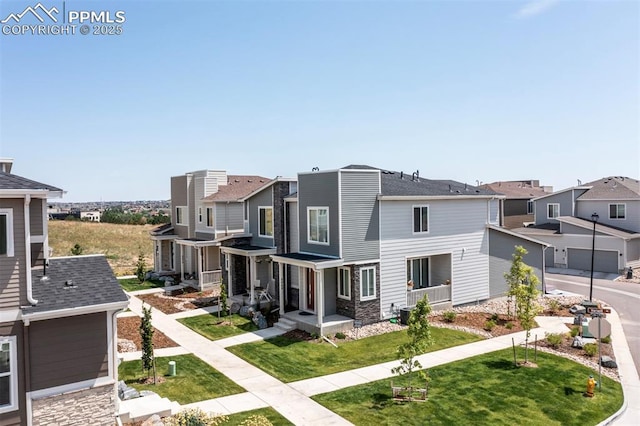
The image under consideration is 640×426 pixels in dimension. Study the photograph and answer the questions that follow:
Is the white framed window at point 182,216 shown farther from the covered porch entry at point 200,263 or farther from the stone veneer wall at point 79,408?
the stone veneer wall at point 79,408

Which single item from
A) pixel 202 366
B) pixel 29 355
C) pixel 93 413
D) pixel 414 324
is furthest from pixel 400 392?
pixel 29 355

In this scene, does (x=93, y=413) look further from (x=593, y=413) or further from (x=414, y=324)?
(x=593, y=413)

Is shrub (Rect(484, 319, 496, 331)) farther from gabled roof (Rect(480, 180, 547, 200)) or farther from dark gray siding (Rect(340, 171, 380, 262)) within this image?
gabled roof (Rect(480, 180, 547, 200))

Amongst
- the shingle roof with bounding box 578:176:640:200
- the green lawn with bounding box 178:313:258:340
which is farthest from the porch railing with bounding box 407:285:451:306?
the shingle roof with bounding box 578:176:640:200

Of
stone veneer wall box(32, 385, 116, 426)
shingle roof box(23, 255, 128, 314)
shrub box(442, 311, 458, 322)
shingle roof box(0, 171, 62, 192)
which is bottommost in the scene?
shrub box(442, 311, 458, 322)

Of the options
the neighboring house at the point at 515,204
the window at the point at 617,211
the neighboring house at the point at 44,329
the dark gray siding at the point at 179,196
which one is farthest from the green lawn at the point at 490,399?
the neighboring house at the point at 515,204

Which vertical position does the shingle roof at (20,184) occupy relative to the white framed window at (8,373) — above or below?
above
